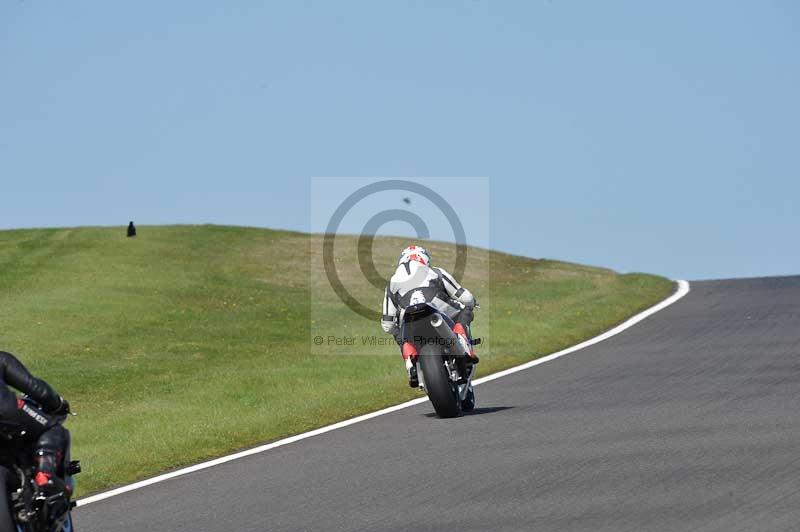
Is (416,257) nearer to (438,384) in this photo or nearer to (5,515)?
(438,384)

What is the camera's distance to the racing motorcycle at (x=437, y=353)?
14.9m

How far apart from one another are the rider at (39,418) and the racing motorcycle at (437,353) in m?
5.91

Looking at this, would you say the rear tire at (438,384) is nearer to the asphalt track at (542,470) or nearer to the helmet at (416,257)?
→ the asphalt track at (542,470)

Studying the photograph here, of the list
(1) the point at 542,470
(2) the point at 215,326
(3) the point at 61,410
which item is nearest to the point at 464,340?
(1) the point at 542,470

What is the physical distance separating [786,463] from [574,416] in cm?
422

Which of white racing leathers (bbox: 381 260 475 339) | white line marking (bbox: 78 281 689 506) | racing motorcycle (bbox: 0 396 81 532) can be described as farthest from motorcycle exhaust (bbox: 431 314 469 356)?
racing motorcycle (bbox: 0 396 81 532)

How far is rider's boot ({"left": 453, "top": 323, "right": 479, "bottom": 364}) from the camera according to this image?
50.3ft

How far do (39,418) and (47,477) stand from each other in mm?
427

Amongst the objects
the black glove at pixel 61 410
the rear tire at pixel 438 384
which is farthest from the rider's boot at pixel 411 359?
the black glove at pixel 61 410

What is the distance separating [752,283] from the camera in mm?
Answer: 35438

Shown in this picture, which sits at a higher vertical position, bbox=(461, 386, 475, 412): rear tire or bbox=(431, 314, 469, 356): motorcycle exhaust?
bbox=(431, 314, 469, 356): motorcycle exhaust

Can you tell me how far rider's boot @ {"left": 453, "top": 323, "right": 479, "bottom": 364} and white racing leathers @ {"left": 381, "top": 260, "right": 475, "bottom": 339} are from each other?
0.25 m

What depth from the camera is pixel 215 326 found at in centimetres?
2964

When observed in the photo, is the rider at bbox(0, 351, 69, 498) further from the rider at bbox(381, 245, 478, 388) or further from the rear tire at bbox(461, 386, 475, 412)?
the rear tire at bbox(461, 386, 475, 412)
